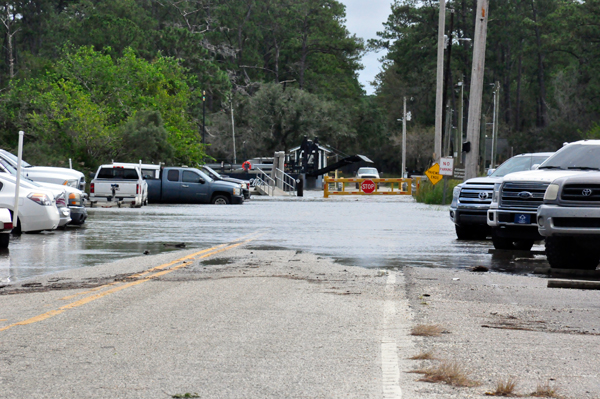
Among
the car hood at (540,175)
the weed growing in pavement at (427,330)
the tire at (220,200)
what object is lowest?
the weed growing in pavement at (427,330)

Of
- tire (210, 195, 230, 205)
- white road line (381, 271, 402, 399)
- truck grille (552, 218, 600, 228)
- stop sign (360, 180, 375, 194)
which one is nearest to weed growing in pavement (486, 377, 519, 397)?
white road line (381, 271, 402, 399)

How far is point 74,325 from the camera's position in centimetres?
841

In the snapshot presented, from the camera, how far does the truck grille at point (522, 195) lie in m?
16.1

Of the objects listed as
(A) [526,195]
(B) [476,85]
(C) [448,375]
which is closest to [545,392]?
(C) [448,375]

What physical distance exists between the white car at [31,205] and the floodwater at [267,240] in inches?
11.5

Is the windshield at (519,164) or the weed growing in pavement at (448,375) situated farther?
the windshield at (519,164)

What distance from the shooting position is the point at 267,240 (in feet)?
63.5

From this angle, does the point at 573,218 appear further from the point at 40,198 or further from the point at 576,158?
the point at 40,198

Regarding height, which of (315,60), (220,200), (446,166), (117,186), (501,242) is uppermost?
(315,60)

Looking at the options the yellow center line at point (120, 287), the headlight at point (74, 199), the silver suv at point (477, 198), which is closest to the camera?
the yellow center line at point (120, 287)

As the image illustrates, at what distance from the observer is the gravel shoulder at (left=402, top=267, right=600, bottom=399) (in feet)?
20.6

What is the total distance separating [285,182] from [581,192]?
47.0 metres

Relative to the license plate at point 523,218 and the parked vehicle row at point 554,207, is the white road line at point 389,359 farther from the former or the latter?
the license plate at point 523,218

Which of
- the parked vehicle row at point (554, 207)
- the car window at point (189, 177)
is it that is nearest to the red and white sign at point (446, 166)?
the car window at point (189, 177)
